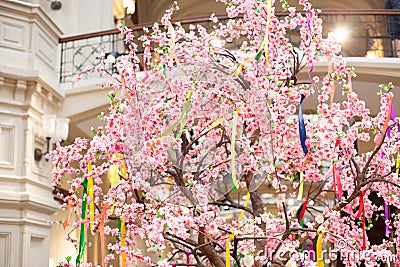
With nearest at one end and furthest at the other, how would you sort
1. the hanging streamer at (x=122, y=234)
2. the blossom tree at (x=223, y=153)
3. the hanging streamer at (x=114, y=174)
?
1. the blossom tree at (x=223, y=153)
2. the hanging streamer at (x=114, y=174)
3. the hanging streamer at (x=122, y=234)

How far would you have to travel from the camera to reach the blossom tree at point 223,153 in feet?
10.4

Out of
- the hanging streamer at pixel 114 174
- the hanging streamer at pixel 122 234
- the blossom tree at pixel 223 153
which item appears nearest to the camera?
the blossom tree at pixel 223 153

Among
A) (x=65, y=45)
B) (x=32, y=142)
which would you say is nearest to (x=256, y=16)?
(x=32, y=142)

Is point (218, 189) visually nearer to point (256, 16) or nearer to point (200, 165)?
point (200, 165)

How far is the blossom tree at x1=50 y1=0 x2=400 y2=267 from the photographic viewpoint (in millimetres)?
3160

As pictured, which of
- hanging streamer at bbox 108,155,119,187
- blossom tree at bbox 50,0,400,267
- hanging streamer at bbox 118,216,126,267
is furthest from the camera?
hanging streamer at bbox 118,216,126,267

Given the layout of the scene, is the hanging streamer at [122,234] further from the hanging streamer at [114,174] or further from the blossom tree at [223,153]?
the hanging streamer at [114,174]

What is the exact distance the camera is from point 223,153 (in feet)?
12.2

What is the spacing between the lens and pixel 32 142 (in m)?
6.59

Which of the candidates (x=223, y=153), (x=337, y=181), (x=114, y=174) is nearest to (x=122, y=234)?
(x=114, y=174)

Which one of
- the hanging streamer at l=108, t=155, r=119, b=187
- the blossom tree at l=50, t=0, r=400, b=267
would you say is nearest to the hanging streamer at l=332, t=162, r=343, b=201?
the blossom tree at l=50, t=0, r=400, b=267

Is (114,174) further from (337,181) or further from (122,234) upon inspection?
(337,181)

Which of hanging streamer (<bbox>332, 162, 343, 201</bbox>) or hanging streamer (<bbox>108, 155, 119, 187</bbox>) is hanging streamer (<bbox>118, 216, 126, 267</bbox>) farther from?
hanging streamer (<bbox>332, 162, 343, 201</bbox>)

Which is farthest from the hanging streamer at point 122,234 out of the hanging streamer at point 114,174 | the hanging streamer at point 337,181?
the hanging streamer at point 337,181
